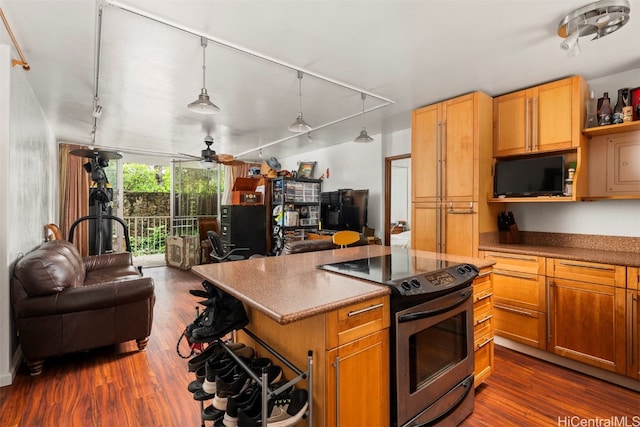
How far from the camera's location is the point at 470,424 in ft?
6.04

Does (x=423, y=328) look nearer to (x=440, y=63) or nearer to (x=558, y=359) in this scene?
(x=558, y=359)

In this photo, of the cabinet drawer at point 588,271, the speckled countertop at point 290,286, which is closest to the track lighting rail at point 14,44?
the speckled countertop at point 290,286

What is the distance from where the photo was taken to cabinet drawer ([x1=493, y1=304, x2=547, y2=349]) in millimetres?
2629

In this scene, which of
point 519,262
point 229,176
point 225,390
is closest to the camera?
point 225,390

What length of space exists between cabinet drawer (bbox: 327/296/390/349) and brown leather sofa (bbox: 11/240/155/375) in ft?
7.05

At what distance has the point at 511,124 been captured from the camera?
3133 millimetres

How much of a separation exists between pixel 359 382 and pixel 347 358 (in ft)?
0.46

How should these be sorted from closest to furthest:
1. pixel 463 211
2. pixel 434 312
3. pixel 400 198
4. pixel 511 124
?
pixel 434 312
pixel 511 124
pixel 463 211
pixel 400 198

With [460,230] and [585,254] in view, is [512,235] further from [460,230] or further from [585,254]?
[585,254]

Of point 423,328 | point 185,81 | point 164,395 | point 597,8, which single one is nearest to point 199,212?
point 185,81

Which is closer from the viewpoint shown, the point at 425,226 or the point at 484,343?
the point at 484,343

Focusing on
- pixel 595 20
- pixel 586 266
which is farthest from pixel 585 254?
pixel 595 20

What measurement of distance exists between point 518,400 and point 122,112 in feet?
16.3

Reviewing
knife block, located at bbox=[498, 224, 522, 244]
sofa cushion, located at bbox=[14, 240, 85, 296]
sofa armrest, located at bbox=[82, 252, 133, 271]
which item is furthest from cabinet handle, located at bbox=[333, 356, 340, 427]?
sofa armrest, located at bbox=[82, 252, 133, 271]
